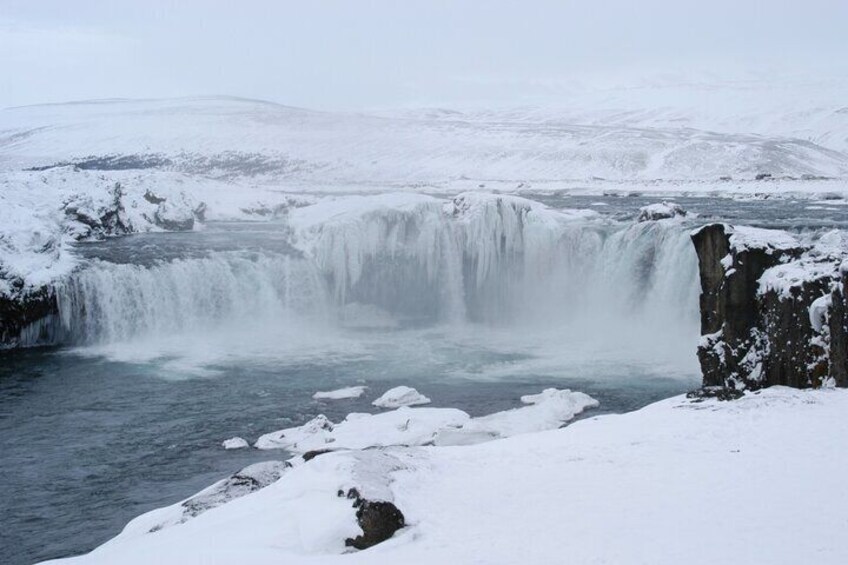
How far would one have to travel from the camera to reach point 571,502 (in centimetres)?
907

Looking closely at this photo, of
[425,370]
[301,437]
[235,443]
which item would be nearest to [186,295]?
[425,370]

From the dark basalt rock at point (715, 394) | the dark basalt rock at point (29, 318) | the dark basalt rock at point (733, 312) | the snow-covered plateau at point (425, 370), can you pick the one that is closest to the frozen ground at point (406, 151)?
the snow-covered plateau at point (425, 370)

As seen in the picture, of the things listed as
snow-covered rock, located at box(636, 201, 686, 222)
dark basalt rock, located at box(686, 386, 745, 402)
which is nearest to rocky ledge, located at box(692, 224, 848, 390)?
dark basalt rock, located at box(686, 386, 745, 402)

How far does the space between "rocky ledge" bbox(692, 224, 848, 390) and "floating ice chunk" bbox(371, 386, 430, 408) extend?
6846 mm

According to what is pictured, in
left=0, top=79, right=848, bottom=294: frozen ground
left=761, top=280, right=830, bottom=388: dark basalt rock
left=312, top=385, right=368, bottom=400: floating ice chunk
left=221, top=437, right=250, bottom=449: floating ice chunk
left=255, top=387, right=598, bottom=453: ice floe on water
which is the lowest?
left=221, top=437, right=250, bottom=449: floating ice chunk

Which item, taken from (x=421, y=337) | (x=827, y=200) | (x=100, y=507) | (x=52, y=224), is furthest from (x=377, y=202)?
(x=827, y=200)

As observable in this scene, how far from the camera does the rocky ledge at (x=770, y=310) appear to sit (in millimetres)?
13859

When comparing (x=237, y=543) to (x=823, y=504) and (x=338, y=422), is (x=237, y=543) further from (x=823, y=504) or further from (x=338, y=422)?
(x=338, y=422)

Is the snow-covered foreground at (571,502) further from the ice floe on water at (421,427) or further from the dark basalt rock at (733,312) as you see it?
the ice floe on water at (421,427)

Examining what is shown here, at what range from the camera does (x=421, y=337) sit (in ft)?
94.6

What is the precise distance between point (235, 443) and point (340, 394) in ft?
13.6

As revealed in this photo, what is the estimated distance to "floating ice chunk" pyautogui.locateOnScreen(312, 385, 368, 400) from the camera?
67.5 feet

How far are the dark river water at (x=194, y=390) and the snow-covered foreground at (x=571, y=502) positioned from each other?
11.2ft

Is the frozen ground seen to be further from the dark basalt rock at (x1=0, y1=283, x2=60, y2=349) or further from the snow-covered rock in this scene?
the snow-covered rock
